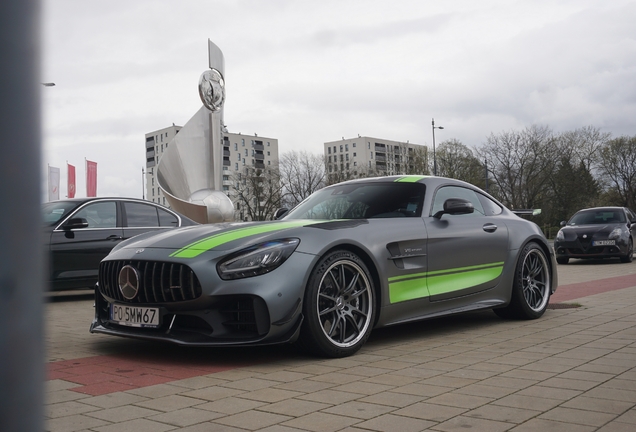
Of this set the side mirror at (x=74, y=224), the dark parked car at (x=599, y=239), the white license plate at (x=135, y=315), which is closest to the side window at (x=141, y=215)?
the side mirror at (x=74, y=224)

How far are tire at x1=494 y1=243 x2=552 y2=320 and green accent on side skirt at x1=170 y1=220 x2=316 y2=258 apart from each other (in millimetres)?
2529

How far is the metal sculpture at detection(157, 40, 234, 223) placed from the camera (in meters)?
40.3

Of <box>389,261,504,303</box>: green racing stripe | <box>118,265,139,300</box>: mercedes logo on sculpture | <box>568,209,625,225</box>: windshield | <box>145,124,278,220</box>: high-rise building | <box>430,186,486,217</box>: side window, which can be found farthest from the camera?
<box>145,124,278,220</box>: high-rise building

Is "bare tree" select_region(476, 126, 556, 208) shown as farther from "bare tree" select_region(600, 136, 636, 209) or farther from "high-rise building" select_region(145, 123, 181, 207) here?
"high-rise building" select_region(145, 123, 181, 207)

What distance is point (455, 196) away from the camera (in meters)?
6.51

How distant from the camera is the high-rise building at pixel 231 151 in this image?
141625 millimetres

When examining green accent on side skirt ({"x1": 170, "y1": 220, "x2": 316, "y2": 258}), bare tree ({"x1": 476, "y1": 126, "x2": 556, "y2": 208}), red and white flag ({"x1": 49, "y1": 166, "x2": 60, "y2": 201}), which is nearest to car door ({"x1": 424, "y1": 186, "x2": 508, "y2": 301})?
green accent on side skirt ({"x1": 170, "y1": 220, "x2": 316, "y2": 258})

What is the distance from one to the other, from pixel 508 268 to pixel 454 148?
66546 mm

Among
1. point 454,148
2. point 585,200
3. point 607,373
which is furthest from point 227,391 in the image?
point 454,148

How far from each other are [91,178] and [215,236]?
107 feet

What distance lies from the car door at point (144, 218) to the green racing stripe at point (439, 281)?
221 inches

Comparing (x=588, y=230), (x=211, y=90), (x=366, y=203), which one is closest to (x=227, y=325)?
(x=366, y=203)

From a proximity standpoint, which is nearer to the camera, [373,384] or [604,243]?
[373,384]

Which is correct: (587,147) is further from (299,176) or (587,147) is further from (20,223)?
(20,223)
